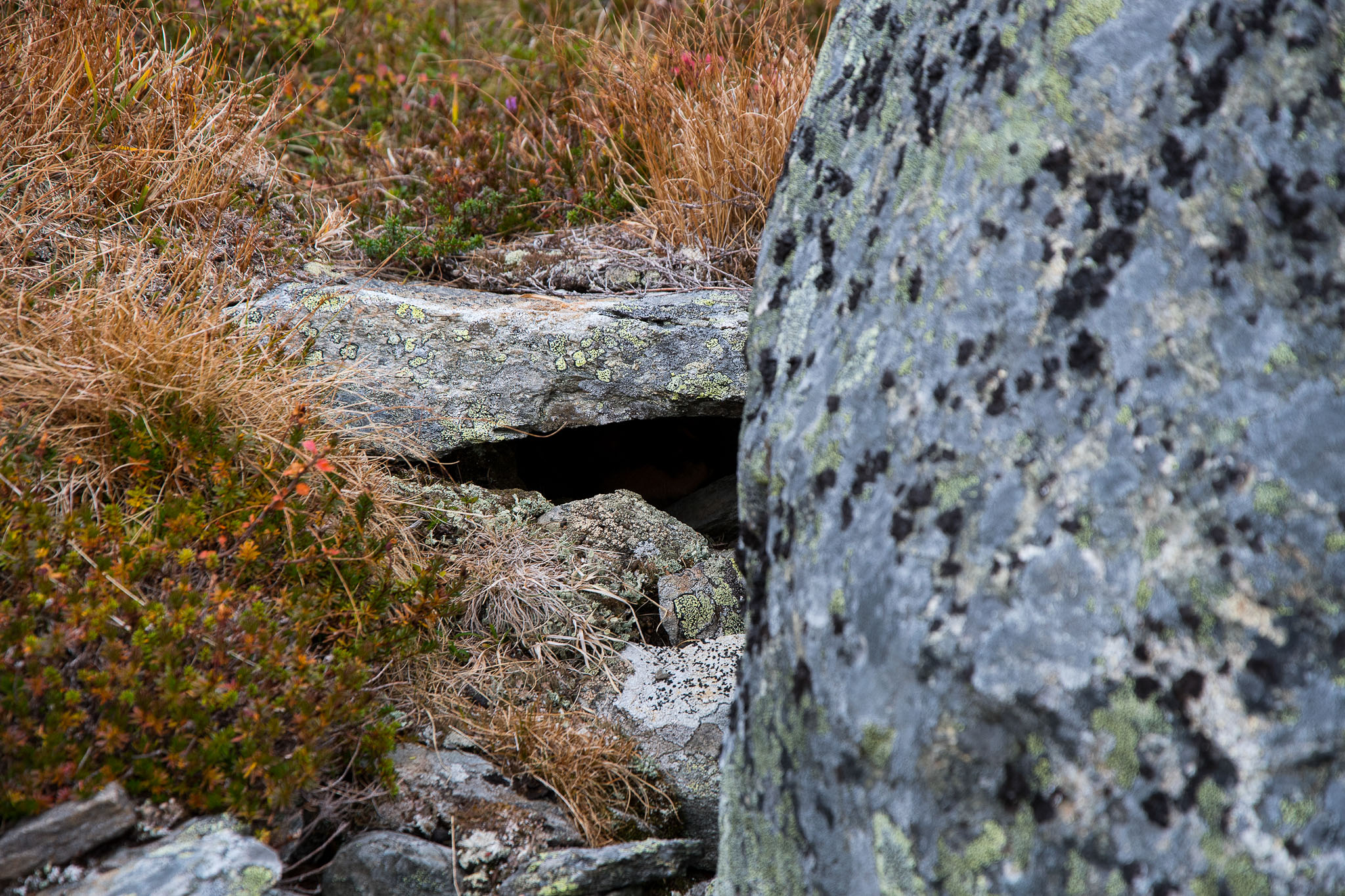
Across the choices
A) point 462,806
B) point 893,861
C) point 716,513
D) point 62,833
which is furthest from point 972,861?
point 716,513

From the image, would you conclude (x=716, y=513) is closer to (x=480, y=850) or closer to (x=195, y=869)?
(x=480, y=850)

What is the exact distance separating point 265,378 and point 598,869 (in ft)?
6.53

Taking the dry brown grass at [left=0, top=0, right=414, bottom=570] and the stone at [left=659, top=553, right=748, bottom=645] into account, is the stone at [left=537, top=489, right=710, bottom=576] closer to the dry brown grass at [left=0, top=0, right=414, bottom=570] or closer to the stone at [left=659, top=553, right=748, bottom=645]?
the stone at [left=659, top=553, right=748, bottom=645]

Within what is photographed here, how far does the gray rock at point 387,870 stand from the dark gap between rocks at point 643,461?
2148 millimetres

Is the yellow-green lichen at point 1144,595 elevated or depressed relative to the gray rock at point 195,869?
elevated

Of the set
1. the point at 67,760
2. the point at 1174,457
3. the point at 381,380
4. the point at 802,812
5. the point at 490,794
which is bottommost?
the point at 490,794

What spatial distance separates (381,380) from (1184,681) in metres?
3.18

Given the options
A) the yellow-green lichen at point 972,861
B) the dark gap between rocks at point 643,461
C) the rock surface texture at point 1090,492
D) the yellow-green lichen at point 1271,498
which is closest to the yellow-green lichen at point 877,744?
the rock surface texture at point 1090,492

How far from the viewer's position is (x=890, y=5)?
1.91 meters

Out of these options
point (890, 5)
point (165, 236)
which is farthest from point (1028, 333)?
point (165, 236)

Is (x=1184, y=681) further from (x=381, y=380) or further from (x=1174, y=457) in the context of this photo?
(x=381, y=380)

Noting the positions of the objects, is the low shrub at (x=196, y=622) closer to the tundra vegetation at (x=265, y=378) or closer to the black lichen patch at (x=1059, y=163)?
the tundra vegetation at (x=265, y=378)

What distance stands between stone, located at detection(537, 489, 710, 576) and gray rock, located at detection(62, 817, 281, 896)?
172 centimetres

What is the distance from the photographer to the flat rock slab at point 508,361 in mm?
3760
